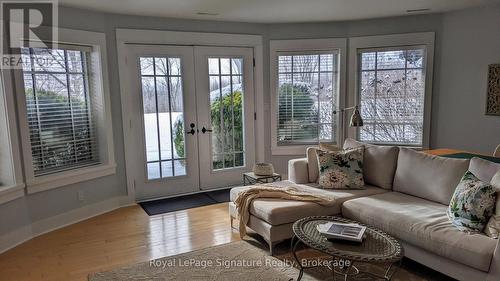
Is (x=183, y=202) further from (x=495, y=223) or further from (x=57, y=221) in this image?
(x=495, y=223)

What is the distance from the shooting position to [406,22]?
193 inches

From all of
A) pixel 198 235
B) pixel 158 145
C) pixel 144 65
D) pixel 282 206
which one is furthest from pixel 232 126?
pixel 282 206

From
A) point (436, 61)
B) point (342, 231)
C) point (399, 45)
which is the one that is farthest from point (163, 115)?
point (436, 61)

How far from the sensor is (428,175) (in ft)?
10.5

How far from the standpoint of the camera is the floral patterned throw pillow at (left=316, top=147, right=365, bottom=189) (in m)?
3.61

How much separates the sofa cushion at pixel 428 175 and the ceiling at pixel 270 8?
5.53 feet

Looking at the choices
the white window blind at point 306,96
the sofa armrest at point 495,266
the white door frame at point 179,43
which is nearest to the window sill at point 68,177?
the white door frame at point 179,43

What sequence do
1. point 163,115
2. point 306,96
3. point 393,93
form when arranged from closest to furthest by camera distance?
point 163,115, point 393,93, point 306,96

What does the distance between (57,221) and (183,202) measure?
1.39m

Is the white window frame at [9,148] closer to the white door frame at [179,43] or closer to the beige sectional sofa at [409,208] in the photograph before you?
the white door frame at [179,43]

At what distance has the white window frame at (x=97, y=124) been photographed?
11.7 ft

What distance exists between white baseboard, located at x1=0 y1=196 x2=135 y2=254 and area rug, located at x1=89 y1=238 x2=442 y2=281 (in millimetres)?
1158

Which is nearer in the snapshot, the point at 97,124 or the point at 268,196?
the point at 268,196

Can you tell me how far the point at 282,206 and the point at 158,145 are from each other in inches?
86.9
